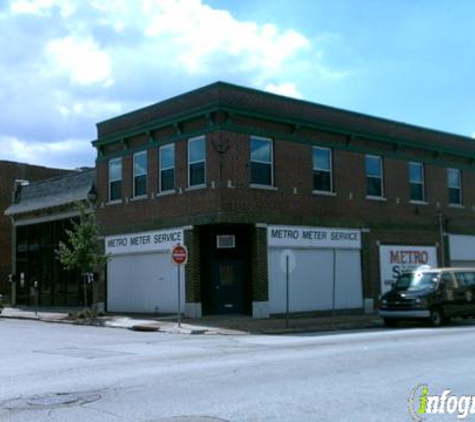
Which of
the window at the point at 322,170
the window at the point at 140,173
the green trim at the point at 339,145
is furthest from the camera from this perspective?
the window at the point at 140,173

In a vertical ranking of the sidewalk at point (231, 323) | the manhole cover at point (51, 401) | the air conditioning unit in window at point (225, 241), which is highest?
the air conditioning unit in window at point (225, 241)

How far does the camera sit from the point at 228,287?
84.1ft

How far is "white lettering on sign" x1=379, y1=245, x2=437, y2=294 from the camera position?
98.0ft

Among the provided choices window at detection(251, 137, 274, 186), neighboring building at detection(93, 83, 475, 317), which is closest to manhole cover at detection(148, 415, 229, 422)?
neighboring building at detection(93, 83, 475, 317)

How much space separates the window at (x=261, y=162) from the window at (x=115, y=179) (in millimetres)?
Answer: 6693

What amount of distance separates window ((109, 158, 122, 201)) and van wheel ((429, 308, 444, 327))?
44.5 feet

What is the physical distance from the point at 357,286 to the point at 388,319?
204 inches

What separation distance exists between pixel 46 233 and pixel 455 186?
20.8 meters

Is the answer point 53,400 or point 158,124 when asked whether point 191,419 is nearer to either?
point 53,400

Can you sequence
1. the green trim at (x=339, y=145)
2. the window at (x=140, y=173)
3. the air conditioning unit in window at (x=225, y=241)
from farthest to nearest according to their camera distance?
1. the window at (x=140, y=173)
2. the air conditioning unit in window at (x=225, y=241)
3. the green trim at (x=339, y=145)

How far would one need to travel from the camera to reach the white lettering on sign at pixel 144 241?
26141 millimetres

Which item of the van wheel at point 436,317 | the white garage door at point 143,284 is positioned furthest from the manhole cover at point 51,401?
the white garage door at point 143,284

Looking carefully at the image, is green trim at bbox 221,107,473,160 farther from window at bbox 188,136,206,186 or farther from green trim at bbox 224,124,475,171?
window at bbox 188,136,206,186

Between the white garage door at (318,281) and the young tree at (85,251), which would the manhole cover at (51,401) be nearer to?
the white garage door at (318,281)
